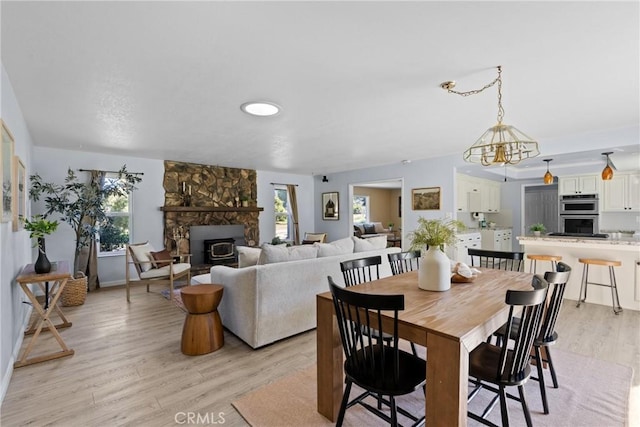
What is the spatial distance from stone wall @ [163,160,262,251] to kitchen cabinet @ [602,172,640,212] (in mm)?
7259

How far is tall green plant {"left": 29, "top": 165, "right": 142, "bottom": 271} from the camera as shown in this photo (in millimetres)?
4383

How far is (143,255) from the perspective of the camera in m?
4.56

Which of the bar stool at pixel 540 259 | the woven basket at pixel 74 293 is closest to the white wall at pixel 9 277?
the woven basket at pixel 74 293

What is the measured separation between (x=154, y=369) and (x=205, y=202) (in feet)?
14.7

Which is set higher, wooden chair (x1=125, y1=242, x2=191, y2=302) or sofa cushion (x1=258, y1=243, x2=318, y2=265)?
sofa cushion (x1=258, y1=243, x2=318, y2=265)

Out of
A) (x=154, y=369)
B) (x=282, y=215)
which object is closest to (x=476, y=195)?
(x=282, y=215)

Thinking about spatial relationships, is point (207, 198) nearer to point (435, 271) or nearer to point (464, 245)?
point (464, 245)

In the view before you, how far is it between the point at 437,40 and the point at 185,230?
5711 millimetres

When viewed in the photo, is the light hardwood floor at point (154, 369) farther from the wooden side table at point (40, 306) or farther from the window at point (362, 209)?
the window at point (362, 209)

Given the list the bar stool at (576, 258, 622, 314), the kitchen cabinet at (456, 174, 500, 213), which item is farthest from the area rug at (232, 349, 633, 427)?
the kitchen cabinet at (456, 174, 500, 213)

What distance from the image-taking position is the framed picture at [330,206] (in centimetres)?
791

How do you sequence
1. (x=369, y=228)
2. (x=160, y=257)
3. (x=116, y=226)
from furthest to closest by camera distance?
(x=369, y=228) < (x=116, y=226) < (x=160, y=257)

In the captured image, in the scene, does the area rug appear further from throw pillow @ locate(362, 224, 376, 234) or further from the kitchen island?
throw pillow @ locate(362, 224, 376, 234)

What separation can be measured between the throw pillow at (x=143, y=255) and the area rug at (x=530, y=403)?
123 inches
